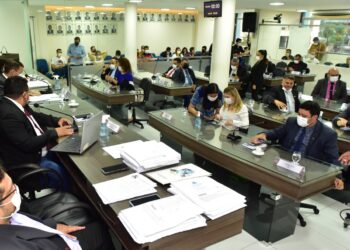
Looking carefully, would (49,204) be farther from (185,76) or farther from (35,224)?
(185,76)

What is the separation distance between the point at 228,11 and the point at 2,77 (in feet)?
12.7

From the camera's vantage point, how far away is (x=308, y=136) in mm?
2873

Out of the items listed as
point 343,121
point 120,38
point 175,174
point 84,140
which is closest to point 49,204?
point 84,140

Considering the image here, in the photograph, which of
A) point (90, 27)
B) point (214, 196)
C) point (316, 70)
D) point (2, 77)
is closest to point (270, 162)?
point (214, 196)

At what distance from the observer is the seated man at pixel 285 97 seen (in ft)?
14.4

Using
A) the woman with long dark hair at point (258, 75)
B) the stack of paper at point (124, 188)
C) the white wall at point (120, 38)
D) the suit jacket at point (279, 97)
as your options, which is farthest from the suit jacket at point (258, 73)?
the white wall at point (120, 38)

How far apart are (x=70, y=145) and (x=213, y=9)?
4.15 metres

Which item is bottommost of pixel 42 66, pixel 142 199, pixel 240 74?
pixel 42 66

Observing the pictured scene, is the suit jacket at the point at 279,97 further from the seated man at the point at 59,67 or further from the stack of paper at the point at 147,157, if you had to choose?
the seated man at the point at 59,67

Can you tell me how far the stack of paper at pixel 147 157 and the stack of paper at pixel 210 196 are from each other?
28cm

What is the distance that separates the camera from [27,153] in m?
2.52

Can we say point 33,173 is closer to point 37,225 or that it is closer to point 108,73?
point 37,225

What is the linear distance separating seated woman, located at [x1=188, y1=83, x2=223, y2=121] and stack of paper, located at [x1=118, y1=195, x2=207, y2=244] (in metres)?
2.25

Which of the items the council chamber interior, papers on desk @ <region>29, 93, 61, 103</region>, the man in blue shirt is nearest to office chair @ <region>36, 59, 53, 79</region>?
the man in blue shirt
